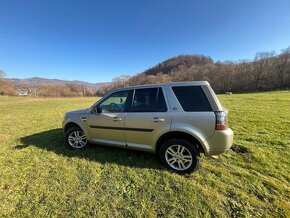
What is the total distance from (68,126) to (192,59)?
12069 cm

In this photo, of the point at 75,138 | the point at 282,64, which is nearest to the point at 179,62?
the point at 282,64

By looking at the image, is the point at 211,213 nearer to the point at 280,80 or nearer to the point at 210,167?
the point at 210,167

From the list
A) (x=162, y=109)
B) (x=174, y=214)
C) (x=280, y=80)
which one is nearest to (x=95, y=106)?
(x=162, y=109)

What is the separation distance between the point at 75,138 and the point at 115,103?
5.83ft

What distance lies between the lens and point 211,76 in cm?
6831

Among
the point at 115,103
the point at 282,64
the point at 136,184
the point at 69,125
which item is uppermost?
the point at 282,64

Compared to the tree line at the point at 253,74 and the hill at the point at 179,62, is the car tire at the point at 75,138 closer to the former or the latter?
the tree line at the point at 253,74

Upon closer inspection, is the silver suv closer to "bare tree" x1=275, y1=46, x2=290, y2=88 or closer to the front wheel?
the front wheel

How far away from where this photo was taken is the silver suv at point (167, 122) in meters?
3.16

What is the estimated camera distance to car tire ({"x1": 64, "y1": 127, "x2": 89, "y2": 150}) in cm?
479

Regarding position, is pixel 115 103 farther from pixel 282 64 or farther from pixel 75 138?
pixel 282 64

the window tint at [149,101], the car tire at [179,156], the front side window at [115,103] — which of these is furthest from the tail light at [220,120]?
the front side window at [115,103]

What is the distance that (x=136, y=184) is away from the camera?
3.15 metres

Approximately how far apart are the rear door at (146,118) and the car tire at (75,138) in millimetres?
1648
